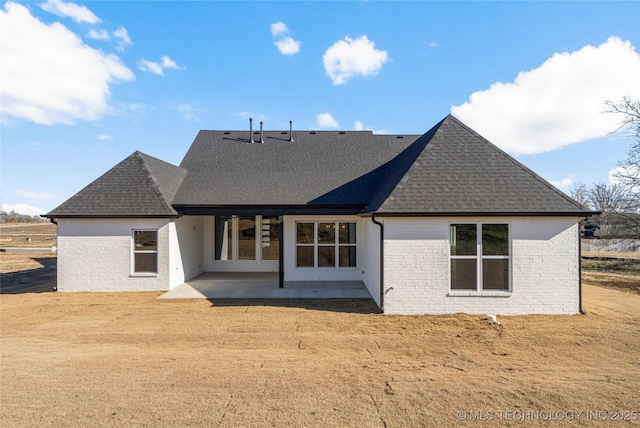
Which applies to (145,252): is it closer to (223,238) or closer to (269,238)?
(223,238)

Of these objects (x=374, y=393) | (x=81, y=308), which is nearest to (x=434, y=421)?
(x=374, y=393)

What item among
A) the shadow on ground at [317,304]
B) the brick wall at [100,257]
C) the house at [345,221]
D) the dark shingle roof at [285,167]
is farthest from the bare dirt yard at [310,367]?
the dark shingle roof at [285,167]

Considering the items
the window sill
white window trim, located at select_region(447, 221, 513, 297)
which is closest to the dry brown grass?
the window sill

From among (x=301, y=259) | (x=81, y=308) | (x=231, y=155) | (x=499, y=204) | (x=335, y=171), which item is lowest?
(x=81, y=308)

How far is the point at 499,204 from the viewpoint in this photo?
8.77m

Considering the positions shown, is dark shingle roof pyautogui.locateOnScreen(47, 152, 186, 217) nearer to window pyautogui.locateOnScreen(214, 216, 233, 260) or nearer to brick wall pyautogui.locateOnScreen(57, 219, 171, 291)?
brick wall pyautogui.locateOnScreen(57, 219, 171, 291)

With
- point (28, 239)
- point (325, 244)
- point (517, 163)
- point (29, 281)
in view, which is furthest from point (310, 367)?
point (28, 239)

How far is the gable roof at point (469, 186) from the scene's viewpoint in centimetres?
871

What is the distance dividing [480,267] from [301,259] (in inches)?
267

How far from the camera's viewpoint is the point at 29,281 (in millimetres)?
14000

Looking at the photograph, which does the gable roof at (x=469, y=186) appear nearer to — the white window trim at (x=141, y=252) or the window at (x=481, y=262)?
the window at (x=481, y=262)

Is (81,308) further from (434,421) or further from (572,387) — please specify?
(572,387)

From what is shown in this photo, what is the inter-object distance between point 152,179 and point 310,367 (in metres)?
10.6

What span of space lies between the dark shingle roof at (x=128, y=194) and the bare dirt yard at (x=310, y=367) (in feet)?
12.2
